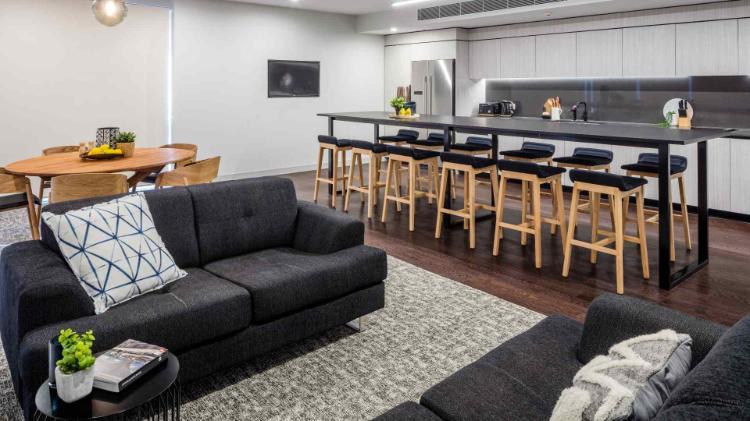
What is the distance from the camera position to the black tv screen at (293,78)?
28.0 feet

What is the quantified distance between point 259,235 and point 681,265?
3292mm

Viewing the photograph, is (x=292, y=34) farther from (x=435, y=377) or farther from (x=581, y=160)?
(x=435, y=377)

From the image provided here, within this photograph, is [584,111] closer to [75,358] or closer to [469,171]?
[469,171]

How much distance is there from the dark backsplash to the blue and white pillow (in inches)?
252

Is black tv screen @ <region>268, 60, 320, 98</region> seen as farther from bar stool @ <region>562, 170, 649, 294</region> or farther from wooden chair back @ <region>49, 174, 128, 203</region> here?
bar stool @ <region>562, 170, 649, 294</region>

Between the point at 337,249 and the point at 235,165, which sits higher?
the point at 235,165

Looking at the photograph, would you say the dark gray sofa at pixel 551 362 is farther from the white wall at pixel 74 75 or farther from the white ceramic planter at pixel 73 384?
the white wall at pixel 74 75

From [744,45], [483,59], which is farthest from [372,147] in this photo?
[744,45]

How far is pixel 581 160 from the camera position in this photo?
5148mm

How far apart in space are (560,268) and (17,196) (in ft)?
14.5

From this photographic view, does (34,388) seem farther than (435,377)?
No

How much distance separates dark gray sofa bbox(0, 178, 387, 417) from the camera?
2117 mm

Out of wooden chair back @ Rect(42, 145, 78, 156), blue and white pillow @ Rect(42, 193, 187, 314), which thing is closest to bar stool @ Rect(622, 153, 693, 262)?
blue and white pillow @ Rect(42, 193, 187, 314)

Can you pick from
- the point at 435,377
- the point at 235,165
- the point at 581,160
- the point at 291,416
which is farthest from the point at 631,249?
the point at 235,165
